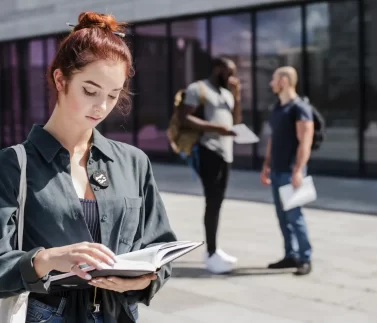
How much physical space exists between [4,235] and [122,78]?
57cm

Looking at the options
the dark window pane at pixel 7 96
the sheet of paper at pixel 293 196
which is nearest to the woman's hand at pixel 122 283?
the sheet of paper at pixel 293 196

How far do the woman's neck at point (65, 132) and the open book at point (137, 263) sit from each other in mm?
392

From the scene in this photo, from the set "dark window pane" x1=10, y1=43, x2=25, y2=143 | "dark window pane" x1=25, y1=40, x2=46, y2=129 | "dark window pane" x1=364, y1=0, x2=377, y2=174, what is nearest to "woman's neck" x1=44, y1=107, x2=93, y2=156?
"dark window pane" x1=364, y1=0, x2=377, y2=174

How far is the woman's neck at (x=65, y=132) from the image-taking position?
213 cm

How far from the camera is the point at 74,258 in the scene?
181 cm

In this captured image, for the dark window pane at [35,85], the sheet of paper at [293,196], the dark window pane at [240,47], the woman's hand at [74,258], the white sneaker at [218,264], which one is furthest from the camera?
the dark window pane at [35,85]

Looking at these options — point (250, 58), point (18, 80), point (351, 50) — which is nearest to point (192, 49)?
point (250, 58)

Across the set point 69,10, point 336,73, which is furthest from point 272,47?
point 69,10

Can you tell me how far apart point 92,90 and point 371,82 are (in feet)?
38.9

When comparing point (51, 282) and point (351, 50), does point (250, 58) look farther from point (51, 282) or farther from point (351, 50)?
point (51, 282)

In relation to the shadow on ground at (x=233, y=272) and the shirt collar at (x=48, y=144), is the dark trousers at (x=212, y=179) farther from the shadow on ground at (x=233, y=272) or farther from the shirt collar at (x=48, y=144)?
the shirt collar at (x=48, y=144)

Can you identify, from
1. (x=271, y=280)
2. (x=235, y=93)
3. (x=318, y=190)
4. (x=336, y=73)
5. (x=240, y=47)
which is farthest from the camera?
(x=240, y=47)

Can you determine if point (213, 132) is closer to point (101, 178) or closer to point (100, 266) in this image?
point (101, 178)

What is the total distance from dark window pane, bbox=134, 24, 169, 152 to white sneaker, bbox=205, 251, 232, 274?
34.7 ft
